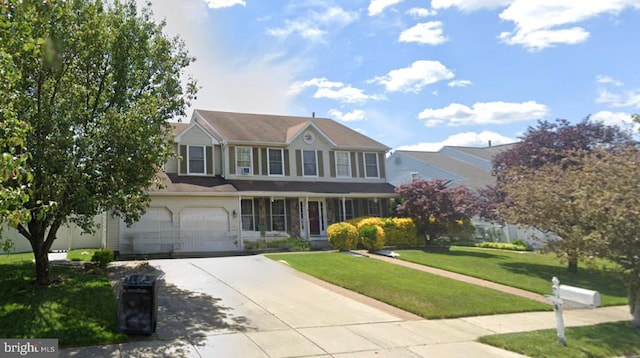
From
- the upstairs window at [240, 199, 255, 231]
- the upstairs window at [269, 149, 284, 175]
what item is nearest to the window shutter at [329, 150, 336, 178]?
the upstairs window at [269, 149, 284, 175]

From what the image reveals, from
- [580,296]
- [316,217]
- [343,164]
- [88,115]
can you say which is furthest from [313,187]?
[580,296]

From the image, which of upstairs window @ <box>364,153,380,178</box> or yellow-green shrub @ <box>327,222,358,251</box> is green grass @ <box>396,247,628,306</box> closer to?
yellow-green shrub @ <box>327,222,358,251</box>

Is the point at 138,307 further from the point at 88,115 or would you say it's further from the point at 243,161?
the point at 243,161

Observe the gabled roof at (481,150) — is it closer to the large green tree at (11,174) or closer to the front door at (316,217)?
the front door at (316,217)

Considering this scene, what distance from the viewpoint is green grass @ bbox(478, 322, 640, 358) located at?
26.1ft

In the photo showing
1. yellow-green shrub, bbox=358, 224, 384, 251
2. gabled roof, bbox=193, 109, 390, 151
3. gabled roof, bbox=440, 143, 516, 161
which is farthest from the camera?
gabled roof, bbox=440, 143, 516, 161

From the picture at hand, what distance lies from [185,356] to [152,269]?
919cm

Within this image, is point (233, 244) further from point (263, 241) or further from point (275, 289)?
point (275, 289)

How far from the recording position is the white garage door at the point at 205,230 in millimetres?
21141

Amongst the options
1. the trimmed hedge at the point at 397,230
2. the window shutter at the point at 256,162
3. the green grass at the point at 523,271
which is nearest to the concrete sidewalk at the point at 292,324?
the green grass at the point at 523,271

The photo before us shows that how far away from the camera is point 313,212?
2589 centimetres

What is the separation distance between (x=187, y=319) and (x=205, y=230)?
12954 millimetres

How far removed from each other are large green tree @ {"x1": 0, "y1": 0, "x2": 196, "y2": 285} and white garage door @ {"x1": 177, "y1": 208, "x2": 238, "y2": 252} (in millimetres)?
9592

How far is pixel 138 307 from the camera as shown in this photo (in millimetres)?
7699
